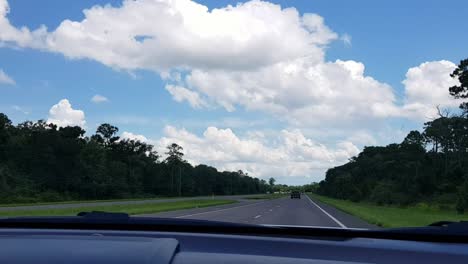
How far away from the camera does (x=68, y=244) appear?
2.21 metres

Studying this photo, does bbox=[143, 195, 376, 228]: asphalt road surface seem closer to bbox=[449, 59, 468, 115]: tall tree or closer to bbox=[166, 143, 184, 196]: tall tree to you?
bbox=[449, 59, 468, 115]: tall tree

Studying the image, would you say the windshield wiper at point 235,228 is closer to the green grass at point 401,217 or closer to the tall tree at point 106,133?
the green grass at point 401,217

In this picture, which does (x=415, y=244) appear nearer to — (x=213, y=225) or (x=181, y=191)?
(x=213, y=225)

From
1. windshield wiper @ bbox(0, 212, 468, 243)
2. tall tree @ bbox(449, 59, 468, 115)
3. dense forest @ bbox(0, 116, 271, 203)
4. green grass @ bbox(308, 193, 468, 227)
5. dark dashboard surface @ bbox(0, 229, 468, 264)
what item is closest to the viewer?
dark dashboard surface @ bbox(0, 229, 468, 264)

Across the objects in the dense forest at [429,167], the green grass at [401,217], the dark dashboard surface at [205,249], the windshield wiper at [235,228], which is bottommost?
the green grass at [401,217]

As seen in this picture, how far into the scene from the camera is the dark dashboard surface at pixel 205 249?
202cm

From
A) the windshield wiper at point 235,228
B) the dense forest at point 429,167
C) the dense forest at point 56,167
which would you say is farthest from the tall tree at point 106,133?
the windshield wiper at point 235,228

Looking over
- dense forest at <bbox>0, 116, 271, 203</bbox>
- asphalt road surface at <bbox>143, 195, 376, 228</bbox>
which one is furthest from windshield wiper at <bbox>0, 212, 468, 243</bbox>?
dense forest at <bbox>0, 116, 271, 203</bbox>

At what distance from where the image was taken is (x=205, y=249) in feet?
7.33

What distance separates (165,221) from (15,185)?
8902 cm

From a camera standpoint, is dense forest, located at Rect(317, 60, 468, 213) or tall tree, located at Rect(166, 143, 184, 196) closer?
dense forest, located at Rect(317, 60, 468, 213)

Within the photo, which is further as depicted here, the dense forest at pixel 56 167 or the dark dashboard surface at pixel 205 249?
the dense forest at pixel 56 167

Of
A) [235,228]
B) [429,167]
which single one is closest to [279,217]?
[235,228]

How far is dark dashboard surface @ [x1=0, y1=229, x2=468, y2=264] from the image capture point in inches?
79.4
